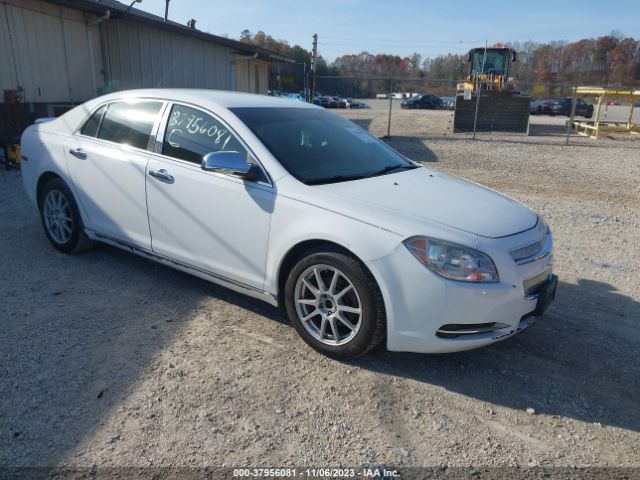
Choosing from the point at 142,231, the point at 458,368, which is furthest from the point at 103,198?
the point at 458,368

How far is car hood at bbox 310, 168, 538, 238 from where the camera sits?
2.99 m

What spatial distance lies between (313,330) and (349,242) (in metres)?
0.70

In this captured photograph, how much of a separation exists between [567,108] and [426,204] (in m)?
39.6

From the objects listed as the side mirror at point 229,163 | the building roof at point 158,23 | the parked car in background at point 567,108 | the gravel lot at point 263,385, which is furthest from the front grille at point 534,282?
the parked car in background at point 567,108

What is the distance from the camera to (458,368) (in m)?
3.22

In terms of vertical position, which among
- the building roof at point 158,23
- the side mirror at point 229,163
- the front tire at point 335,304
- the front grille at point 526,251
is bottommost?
the front tire at point 335,304

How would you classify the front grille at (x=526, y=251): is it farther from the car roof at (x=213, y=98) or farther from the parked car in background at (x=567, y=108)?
the parked car in background at (x=567, y=108)

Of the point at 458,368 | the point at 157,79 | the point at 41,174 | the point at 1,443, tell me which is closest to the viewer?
the point at 1,443

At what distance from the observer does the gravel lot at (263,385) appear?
2473 mm

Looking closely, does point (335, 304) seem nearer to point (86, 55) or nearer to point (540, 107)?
point (86, 55)

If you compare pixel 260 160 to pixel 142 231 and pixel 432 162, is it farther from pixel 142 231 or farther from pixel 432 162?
pixel 432 162

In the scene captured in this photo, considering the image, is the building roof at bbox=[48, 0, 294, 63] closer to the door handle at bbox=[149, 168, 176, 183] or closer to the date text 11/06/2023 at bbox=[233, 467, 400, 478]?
the door handle at bbox=[149, 168, 176, 183]

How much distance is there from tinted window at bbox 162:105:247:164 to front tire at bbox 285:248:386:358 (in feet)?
3.33

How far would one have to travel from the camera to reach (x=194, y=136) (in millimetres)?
3809
